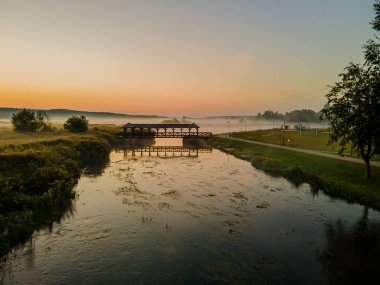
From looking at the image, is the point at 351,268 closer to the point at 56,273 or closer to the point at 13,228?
the point at 56,273

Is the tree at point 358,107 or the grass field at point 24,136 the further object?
the grass field at point 24,136

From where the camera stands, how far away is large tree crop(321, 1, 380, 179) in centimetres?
2953

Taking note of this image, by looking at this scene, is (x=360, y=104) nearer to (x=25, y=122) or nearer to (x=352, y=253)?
(x=352, y=253)

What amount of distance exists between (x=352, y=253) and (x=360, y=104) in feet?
58.2

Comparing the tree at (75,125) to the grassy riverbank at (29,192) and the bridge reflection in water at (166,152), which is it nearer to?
the bridge reflection in water at (166,152)

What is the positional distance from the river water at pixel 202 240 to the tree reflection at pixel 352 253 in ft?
0.19

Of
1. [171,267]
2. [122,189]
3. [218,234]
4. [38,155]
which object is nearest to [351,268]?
[218,234]

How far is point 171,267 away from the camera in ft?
55.9

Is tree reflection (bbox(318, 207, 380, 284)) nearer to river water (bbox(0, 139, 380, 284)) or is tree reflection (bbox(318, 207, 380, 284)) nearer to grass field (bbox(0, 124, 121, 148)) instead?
river water (bbox(0, 139, 380, 284))

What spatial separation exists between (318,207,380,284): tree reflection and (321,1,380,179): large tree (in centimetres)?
1004

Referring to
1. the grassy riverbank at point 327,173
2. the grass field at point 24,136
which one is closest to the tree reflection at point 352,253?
the grassy riverbank at point 327,173

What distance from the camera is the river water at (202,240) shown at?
53.5ft

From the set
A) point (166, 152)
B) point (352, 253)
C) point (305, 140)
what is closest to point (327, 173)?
point (352, 253)

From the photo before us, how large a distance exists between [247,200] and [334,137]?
1220cm
